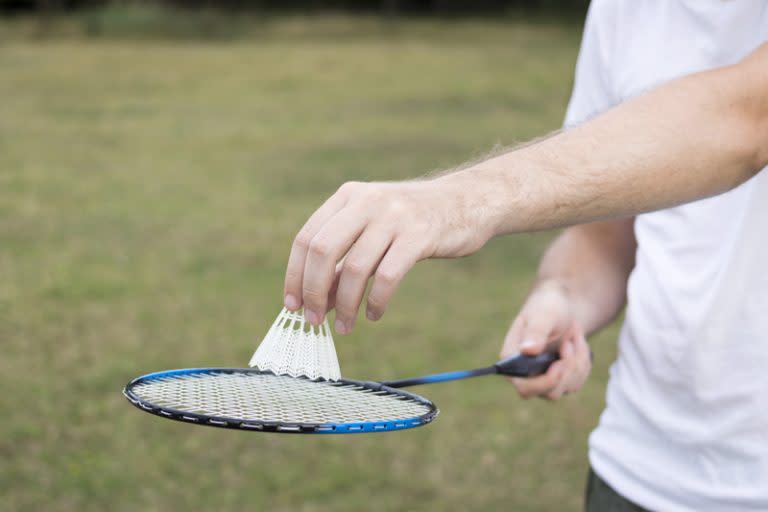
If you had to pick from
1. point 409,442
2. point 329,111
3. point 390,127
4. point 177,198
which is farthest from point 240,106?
point 409,442

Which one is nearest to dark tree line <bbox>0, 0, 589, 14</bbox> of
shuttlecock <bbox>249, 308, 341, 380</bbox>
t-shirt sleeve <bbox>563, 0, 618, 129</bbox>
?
t-shirt sleeve <bbox>563, 0, 618, 129</bbox>

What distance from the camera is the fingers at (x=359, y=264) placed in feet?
4.47

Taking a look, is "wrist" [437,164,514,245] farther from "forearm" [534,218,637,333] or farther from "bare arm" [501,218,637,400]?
"forearm" [534,218,637,333]

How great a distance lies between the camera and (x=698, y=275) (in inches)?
81.9

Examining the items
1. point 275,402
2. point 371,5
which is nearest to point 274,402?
point 275,402

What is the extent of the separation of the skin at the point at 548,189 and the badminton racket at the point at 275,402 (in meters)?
0.19

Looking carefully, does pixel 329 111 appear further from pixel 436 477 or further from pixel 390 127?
pixel 436 477

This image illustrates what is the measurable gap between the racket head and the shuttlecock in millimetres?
59

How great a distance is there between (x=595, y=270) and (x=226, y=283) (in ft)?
21.0

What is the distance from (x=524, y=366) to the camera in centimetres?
244

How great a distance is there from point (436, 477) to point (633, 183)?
4.43 m

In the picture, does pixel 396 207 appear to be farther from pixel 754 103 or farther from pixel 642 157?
pixel 754 103

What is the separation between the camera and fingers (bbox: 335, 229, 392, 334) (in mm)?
1364

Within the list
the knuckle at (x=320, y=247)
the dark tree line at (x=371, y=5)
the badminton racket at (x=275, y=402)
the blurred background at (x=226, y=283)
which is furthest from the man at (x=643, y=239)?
the dark tree line at (x=371, y=5)
